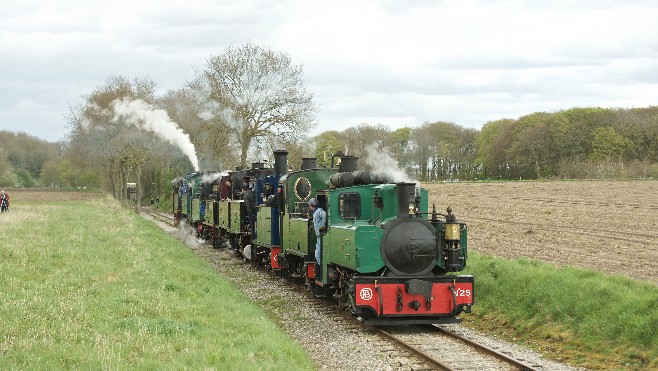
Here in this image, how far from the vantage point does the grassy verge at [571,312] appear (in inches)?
453

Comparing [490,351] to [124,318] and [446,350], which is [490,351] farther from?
[124,318]

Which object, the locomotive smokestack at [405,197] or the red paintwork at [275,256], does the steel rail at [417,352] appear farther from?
the red paintwork at [275,256]

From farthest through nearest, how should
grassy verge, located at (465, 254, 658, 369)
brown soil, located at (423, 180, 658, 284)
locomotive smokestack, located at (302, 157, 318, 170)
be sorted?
locomotive smokestack, located at (302, 157, 318, 170) < brown soil, located at (423, 180, 658, 284) < grassy verge, located at (465, 254, 658, 369)

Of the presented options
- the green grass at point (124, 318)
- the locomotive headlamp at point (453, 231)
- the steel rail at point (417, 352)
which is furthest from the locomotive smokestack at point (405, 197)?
the green grass at point (124, 318)

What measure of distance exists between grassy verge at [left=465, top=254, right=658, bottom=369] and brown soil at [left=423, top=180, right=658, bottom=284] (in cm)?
214

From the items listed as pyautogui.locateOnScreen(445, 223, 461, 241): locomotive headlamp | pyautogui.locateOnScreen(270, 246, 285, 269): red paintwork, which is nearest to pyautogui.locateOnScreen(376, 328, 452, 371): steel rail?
pyautogui.locateOnScreen(445, 223, 461, 241): locomotive headlamp

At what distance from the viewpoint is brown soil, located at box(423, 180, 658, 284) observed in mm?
19219

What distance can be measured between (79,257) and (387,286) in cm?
1088

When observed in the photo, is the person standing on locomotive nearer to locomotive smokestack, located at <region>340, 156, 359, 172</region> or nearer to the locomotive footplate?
locomotive smokestack, located at <region>340, 156, 359, 172</region>

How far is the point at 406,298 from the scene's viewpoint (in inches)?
527

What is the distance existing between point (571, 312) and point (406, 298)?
3.01 m

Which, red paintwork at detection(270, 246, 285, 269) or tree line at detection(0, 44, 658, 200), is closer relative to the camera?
red paintwork at detection(270, 246, 285, 269)

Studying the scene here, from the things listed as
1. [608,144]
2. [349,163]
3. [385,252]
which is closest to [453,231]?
[385,252]

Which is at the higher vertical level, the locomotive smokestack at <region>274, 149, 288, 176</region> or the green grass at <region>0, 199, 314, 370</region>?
the locomotive smokestack at <region>274, 149, 288, 176</region>
